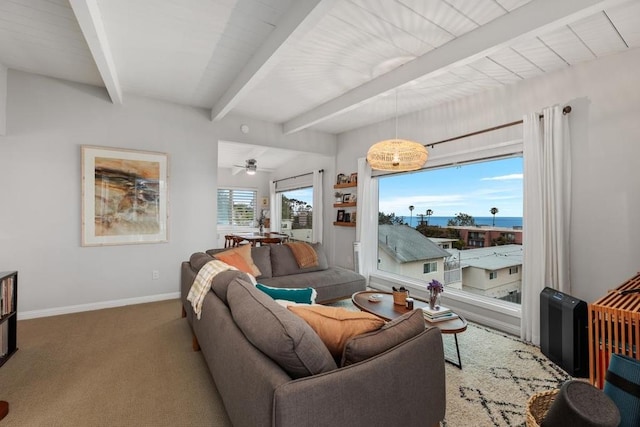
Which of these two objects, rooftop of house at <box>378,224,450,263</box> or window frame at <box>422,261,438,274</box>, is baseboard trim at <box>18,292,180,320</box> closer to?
rooftop of house at <box>378,224,450,263</box>

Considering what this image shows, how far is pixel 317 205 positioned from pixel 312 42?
3624 mm

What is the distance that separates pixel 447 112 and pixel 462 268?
2029 mm

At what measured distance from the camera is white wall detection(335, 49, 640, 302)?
238 cm

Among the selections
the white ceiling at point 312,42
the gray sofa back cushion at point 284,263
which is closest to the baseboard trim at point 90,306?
the gray sofa back cushion at point 284,263

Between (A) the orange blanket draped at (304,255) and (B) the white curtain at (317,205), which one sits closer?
(A) the orange blanket draped at (304,255)

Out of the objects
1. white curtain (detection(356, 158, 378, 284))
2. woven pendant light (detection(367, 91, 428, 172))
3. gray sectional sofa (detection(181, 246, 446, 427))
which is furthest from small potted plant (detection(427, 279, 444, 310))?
white curtain (detection(356, 158, 378, 284))

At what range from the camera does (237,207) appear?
841 centimetres

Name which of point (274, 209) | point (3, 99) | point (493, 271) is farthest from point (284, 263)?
point (274, 209)

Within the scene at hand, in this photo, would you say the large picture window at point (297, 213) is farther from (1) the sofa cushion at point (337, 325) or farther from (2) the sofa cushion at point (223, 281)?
(1) the sofa cushion at point (337, 325)

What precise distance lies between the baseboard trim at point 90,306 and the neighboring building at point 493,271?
3.93 m

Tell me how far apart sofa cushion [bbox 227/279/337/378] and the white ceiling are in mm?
1811

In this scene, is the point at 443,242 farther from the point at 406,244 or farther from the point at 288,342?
the point at 288,342

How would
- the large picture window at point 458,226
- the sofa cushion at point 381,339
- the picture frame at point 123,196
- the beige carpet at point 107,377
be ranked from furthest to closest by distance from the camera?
the picture frame at point 123,196
the large picture window at point 458,226
the beige carpet at point 107,377
the sofa cushion at point 381,339

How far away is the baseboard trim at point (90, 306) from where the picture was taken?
3238 millimetres
